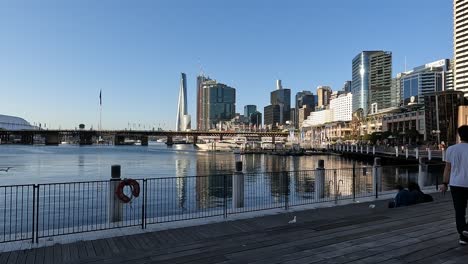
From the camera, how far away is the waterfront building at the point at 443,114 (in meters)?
120

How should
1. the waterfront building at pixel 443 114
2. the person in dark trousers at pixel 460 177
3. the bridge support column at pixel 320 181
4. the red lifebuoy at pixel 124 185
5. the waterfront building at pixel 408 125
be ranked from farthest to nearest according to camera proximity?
1. the waterfront building at pixel 408 125
2. the waterfront building at pixel 443 114
3. the bridge support column at pixel 320 181
4. the red lifebuoy at pixel 124 185
5. the person in dark trousers at pixel 460 177

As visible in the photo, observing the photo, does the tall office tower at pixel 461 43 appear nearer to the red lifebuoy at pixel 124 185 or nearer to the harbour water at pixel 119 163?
the harbour water at pixel 119 163

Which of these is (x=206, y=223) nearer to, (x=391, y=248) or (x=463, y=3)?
(x=391, y=248)

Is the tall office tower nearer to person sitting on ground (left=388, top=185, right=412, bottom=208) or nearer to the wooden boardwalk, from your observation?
person sitting on ground (left=388, top=185, right=412, bottom=208)

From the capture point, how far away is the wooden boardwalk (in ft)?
19.9

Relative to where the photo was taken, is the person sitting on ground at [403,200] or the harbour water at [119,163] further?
the harbour water at [119,163]

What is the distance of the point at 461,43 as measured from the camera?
517 ft

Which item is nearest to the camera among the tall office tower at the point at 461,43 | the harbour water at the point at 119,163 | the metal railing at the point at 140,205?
the metal railing at the point at 140,205

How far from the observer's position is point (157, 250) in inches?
261

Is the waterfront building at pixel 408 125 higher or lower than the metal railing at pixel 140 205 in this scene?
higher

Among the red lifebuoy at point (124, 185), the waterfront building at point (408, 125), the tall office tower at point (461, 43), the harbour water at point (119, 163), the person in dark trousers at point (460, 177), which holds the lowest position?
the harbour water at point (119, 163)

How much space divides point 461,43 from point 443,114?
50233mm

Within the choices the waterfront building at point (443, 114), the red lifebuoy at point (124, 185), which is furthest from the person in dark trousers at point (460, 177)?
the waterfront building at point (443, 114)

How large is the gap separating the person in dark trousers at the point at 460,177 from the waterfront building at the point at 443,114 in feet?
401
